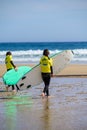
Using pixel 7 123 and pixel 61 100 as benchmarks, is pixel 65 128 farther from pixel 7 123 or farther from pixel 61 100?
pixel 61 100

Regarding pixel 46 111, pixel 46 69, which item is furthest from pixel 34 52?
→ pixel 46 111

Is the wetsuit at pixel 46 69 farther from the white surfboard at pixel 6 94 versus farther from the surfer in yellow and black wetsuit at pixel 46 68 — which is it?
the white surfboard at pixel 6 94

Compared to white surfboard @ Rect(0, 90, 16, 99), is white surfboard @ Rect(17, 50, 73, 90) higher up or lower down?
higher up

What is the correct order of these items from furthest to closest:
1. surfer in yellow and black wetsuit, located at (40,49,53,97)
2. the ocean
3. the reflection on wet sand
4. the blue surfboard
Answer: the ocean → the blue surfboard → surfer in yellow and black wetsuit, located at (40,49,53,97) → the reflection on wet sand

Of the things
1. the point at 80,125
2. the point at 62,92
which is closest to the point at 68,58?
the point at 62,92

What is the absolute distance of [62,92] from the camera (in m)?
15.5

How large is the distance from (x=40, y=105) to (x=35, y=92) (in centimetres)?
348

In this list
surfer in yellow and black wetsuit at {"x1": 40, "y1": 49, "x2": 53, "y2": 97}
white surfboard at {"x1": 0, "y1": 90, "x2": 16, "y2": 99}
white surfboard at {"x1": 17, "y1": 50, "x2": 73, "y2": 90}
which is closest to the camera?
surfer in yellow and black wetsuit at {"x1": 40, "y1": 49, "x2": 53, "y2": 97}

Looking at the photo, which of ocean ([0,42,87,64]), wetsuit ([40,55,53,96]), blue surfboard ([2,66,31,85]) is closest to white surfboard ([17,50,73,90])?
blue surfboard ([2,66,31,85])

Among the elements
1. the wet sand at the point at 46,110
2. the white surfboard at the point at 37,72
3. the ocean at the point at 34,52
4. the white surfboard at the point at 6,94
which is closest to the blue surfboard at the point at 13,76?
the white surfboard at the point at 37,72

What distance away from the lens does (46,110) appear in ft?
37.2

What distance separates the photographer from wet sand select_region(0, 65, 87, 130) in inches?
364

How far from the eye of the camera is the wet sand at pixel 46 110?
9.25 m

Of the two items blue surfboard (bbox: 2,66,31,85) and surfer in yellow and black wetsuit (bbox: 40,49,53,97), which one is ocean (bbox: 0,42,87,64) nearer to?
blue surfboard (bbox: 2,66,31,85)
